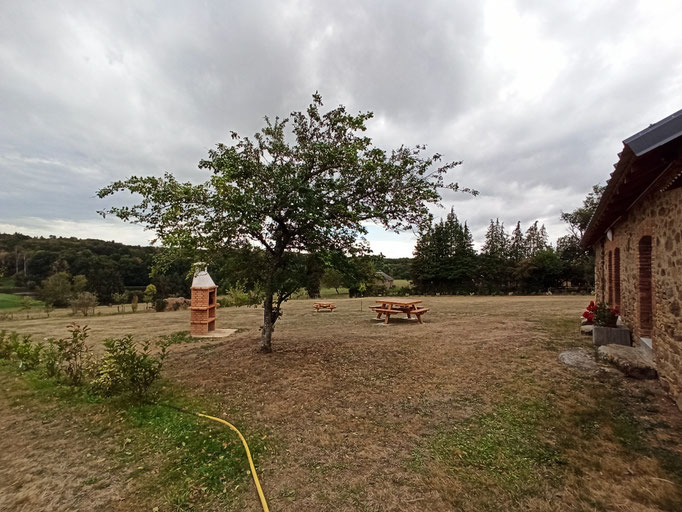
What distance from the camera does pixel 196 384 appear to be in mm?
5508

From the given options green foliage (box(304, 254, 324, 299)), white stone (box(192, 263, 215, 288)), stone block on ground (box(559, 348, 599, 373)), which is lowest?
stone block on ground (box(559, 348, 599, 373))

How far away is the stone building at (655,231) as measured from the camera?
11.9 feet

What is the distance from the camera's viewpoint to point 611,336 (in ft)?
22.7

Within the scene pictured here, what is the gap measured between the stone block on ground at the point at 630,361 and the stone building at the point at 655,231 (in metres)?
0.21

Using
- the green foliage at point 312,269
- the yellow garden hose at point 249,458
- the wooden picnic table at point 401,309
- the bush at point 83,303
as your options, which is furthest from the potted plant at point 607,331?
the bush at point 83,303

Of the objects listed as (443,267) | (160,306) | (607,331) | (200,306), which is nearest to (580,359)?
(607,331)

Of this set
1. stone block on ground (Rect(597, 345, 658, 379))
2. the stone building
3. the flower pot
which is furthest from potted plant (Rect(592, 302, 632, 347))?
stone block on ground (Rect(597, 345, 658, 379))

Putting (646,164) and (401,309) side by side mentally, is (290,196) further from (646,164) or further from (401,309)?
(401,309)

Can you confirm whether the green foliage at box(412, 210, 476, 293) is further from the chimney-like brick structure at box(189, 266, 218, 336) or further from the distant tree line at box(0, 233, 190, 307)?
the distant tree line at box(0, 233, 190, 307)

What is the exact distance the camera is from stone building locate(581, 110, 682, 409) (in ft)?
11.9

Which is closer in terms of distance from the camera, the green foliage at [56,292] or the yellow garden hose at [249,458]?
the yellow garden hose at [249,458]

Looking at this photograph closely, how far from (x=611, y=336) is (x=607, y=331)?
0.40 feet

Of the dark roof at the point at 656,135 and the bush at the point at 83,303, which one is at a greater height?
the dark roof at the point at 656,135

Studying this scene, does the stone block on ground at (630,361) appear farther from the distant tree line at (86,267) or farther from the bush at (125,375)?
the distant tree line at (86,267)
